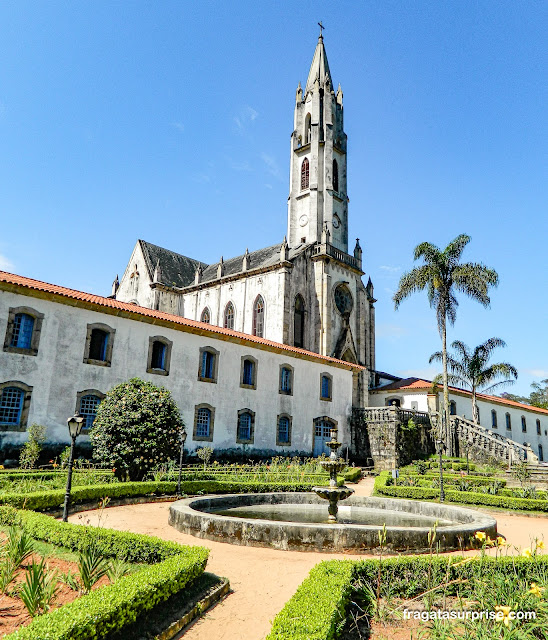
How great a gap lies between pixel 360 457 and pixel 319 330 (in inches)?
440

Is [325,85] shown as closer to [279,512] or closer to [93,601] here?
[279,512]

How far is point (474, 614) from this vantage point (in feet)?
17.5

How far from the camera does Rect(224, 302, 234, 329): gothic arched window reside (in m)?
41.6

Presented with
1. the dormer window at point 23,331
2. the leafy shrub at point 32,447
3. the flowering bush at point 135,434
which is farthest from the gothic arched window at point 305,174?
the leafy shrub at point 32,447

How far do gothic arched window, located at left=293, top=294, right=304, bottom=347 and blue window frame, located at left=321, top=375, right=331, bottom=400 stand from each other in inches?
238

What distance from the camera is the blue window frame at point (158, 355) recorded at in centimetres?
2388

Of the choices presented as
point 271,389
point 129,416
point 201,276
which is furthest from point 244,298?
point 129,416

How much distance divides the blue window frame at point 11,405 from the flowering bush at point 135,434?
413cm

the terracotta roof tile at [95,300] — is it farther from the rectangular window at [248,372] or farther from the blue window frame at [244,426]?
the blue window frame at [244,426]

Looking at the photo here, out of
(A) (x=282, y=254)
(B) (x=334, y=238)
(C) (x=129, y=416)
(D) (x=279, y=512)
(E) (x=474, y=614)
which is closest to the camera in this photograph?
(E) (x=474, y=614)

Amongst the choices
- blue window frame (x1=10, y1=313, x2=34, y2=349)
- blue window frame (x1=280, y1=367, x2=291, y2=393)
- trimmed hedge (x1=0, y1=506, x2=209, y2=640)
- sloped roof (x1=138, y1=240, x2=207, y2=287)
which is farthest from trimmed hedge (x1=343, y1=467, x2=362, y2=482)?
sloped roof (x1=138, y1=240, x2=207, y2=287)

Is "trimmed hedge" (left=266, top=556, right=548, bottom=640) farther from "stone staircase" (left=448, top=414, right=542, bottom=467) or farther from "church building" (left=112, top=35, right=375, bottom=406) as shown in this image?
"church building" (left=112, top=35, right=375, bottom=406)

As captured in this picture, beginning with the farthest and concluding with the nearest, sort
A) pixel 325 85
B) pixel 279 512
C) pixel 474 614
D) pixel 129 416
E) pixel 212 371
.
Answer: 1. pixel 325 85
2. pixel 212 371
3. pixel 129 416
4. pixel 279 512
5. pixel 474 614

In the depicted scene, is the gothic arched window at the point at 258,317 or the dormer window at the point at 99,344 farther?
the gothic arched window at the point at 258,317
